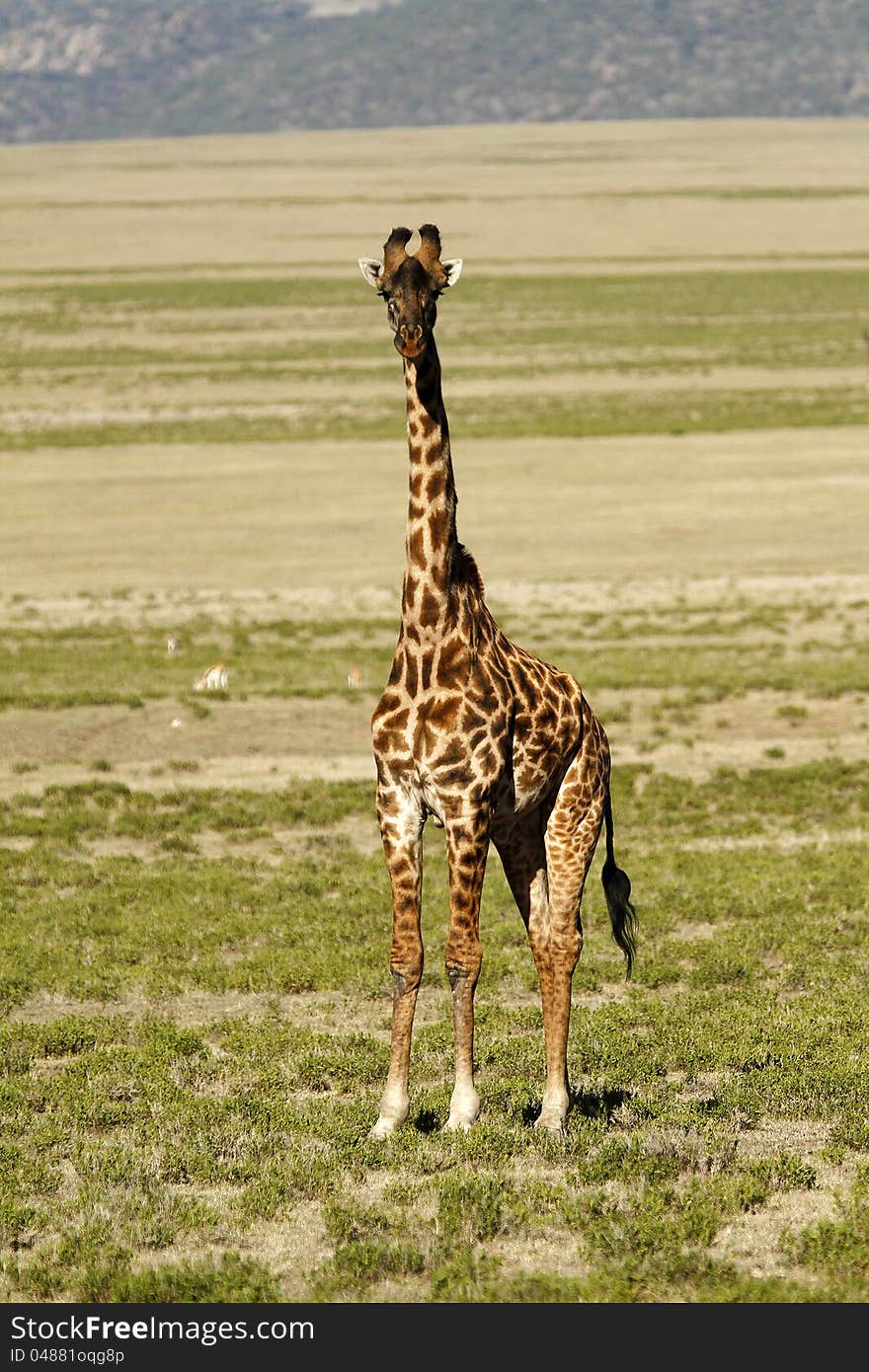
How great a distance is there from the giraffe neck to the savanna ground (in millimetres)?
2715

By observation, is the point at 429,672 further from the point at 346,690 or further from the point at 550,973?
the point at 346,690

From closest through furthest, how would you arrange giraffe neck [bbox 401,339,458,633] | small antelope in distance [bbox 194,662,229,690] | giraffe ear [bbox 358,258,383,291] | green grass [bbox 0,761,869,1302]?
green grass [bbox 0,761,869,1302]
giraffe ear [bbox 358,258,383,291]
giraffe neck [bbox 401,339,458,633]
small antelope in distance [bbox 194,662,229,690]

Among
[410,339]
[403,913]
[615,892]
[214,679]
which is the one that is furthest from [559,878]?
[214,679]

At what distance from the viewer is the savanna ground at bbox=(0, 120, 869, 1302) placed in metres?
8.61

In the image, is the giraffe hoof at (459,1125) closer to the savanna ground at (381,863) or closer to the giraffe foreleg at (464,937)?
the giraffe foreleg at (464,937)

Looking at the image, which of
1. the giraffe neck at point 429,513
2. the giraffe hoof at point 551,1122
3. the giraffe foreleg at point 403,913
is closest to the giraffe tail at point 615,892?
the giraffe hoof at point 551,1122

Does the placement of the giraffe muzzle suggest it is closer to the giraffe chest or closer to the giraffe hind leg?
the giraffe chest

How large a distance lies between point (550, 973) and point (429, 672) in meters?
1.81

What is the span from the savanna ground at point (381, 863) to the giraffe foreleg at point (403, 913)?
485mm

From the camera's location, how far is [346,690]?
82.6 ft

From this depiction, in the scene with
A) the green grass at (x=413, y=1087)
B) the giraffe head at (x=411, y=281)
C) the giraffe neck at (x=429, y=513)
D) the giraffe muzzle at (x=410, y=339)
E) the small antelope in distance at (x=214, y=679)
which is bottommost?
the green grass at (x=413, y=1087)

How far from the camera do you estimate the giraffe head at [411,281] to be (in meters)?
9.29

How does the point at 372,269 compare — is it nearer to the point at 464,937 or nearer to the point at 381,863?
the point at 464,937

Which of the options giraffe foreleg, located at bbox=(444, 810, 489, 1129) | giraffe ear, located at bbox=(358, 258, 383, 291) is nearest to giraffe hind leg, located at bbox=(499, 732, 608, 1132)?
giraffe foreleg, located at bbox=(444, 810, 489, 1129)
